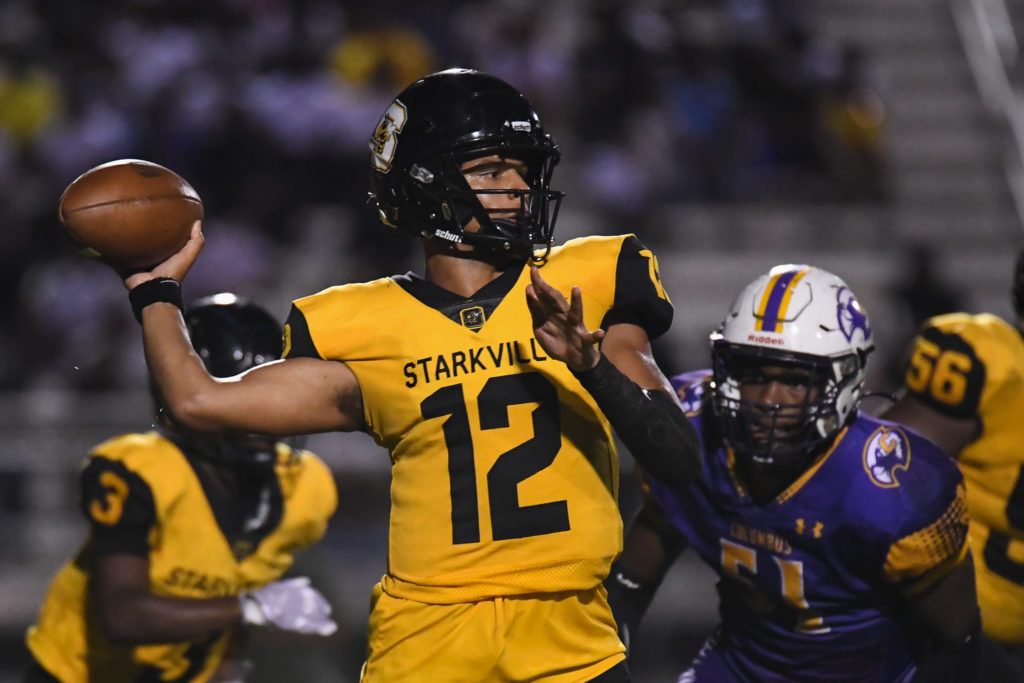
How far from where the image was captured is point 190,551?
390 cm

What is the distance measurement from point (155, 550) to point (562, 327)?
1.82m

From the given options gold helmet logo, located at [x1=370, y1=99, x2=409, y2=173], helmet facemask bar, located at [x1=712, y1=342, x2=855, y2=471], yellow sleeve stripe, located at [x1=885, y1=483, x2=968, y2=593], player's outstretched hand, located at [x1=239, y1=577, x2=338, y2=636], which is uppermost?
gold helmet logo, located at [x1=370, y1=99, x2=409, y2=173]

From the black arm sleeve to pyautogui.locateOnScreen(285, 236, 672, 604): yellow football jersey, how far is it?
19cm

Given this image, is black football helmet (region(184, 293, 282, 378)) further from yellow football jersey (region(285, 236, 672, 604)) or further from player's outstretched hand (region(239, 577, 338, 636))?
yellow football jersey (region(285, 236, 672, 604))

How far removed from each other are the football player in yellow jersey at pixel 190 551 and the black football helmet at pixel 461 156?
106 centimetres

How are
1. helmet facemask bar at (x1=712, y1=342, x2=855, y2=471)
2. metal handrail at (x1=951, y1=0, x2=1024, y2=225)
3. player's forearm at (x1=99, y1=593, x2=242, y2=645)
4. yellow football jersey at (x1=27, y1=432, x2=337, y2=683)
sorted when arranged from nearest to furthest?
helmet facemask bar at (x1=712, y1=342, x2=855, y2=471) → player's forearm at (x1=99, y1=593, x2=242, y2=645) → yellow football jersey at (x1=27, y1=432, x2=337, y2=683) → metal handrail at (x1=951, y1=0, x2=1024, y2=225)

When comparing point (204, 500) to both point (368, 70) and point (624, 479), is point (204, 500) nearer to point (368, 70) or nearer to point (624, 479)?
point (624, 479)

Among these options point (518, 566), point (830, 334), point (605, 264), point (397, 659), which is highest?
point (605, 264)

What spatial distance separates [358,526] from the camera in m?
6.95

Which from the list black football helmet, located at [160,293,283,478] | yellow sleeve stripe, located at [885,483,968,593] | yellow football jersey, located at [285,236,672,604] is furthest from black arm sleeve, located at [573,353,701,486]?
black football helmet, located at [160,293,283,478]

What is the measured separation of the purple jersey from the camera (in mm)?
3293

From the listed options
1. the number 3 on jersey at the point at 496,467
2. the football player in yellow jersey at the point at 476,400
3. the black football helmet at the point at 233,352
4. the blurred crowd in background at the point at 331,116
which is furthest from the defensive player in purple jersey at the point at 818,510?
the blurred crowd in background at the point at 331,116

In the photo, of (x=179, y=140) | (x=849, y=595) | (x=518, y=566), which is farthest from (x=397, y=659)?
(x=179, y=140)

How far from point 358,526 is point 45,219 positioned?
3.11 m
